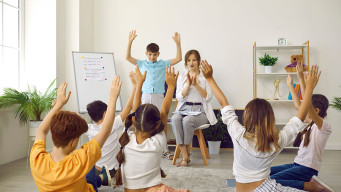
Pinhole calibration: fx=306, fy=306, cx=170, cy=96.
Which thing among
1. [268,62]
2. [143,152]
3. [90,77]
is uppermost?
[268,62]

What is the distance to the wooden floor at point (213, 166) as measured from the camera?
8.91 feet

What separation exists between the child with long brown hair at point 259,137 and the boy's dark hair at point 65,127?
29.4 inches

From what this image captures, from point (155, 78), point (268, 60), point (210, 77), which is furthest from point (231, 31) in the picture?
point (210, 77)

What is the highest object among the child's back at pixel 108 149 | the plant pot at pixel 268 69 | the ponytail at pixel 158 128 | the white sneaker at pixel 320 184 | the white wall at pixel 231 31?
the white wall at pixel 231 31

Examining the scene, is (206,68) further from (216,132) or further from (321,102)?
(216,132)

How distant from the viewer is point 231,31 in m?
4.78

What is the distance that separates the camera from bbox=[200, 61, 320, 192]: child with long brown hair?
1.60m

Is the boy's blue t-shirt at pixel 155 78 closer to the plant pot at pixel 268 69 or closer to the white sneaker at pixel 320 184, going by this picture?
the plant pot at pixel 268 69

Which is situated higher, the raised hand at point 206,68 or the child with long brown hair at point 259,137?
the raised hand at point 206,68

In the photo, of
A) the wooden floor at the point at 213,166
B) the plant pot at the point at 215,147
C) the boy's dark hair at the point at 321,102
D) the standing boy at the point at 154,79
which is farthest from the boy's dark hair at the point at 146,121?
the plant pot at the point at 215,147

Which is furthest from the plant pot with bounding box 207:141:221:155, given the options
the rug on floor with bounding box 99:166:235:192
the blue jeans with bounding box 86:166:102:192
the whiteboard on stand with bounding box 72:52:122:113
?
the blue jeans with bounding box 86:166:102:192

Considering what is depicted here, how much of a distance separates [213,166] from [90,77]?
2199mm

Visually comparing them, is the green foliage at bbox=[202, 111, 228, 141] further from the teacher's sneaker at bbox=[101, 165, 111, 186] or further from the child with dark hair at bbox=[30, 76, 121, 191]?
the child with dark hair at bbox=[30, 76, 121, 191]

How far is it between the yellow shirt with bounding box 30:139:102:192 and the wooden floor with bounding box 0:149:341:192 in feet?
4.71
